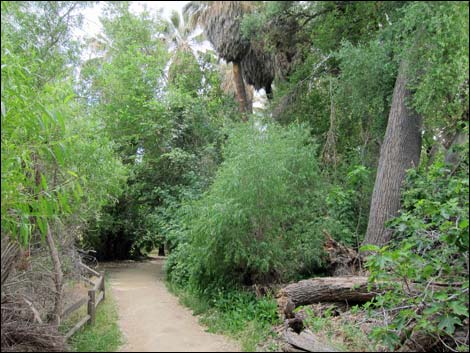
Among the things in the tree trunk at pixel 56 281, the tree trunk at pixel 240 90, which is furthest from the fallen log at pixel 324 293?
the tree trunk at pixel 240 90

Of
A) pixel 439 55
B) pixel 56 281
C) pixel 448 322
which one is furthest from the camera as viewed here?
pixel 56 281

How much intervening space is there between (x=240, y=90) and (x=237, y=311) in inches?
340

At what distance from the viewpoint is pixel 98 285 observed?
912 centimetres

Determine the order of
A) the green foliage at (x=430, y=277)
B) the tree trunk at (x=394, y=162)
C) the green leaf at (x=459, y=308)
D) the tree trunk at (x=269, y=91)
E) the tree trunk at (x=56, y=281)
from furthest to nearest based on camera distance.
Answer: the tree trunk at (x=269, y=91) < the tree trunk at (x=394, y=162) < the tree trunk at (x=56, y=281) < the green foliage at (x=430, y=277) < the green leaf at (x=459, y=308)

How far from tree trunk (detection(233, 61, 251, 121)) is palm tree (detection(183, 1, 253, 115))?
0.03 meters

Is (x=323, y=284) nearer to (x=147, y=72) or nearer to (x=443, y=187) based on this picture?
(x=443, y=187)

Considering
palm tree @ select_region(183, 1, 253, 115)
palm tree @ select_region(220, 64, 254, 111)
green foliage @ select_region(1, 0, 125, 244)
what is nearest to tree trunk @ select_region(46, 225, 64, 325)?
green foliage @ select_region(1, 0, 125, 244)

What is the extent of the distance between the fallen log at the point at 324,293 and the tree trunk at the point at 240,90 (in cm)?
751

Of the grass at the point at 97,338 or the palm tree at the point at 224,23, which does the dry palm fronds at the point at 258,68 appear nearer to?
the palm tree at the point at 224,23

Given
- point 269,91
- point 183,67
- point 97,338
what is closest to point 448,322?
point 97,338

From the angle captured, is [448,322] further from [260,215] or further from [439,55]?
[260,215]

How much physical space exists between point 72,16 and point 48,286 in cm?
359

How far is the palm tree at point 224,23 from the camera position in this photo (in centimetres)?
590

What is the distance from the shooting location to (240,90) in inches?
577
